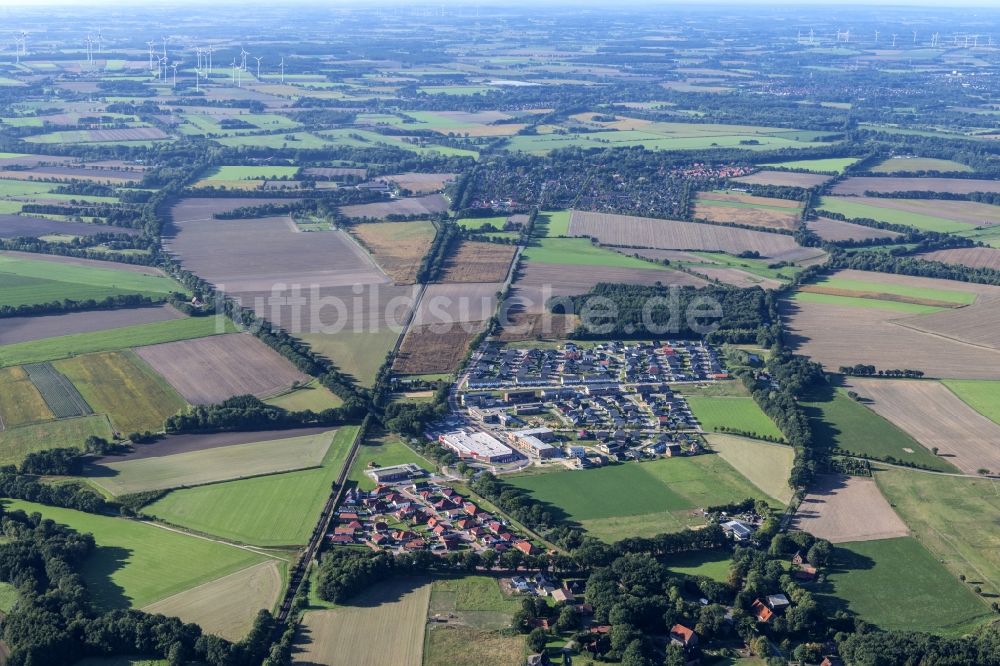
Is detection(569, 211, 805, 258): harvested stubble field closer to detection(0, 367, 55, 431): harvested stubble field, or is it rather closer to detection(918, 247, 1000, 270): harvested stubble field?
detection(918, 247, 1000, 270): harvested stubble field

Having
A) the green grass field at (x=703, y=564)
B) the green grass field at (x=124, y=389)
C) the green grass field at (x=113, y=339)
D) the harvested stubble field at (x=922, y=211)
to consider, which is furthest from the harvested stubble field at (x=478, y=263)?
the green grass field at (x=703, y=564)

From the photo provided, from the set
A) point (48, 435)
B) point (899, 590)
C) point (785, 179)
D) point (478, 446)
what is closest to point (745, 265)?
point (785, 179)

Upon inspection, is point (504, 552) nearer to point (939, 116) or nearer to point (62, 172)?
point (62, 172)

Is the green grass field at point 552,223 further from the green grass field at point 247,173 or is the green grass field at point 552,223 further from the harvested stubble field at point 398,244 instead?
the green grass field at point 247,173

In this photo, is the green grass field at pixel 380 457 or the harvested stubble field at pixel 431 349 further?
the harvested stubble field at pixel 431 349

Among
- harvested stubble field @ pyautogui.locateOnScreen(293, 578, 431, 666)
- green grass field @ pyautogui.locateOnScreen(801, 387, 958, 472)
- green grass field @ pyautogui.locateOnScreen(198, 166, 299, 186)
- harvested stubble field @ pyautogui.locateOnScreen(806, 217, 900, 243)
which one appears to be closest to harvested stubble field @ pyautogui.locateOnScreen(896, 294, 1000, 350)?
green grass field @ pyautogui.locateOnScreen(801, 387, 958, 472)

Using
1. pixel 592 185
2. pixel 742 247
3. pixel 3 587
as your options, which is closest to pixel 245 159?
pixel 592 185

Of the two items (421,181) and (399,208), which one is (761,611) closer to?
(399,208)
